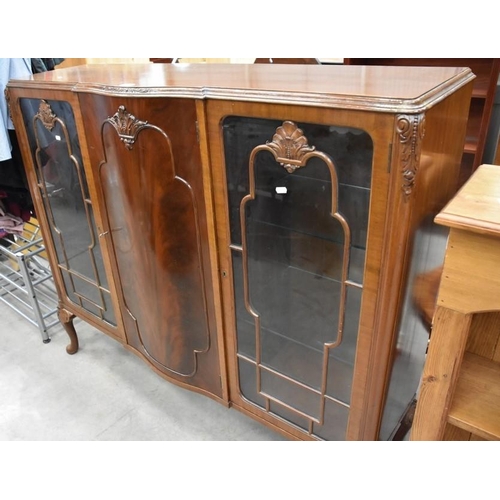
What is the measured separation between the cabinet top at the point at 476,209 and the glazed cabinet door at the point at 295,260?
4.6 inches

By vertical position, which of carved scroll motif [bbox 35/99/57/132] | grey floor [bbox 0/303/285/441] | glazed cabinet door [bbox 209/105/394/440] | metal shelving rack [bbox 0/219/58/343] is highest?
carved scroll motif [bbox 35/99/57/132]

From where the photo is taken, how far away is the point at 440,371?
2.79 feet

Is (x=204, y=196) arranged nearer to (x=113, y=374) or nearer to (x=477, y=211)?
(x=477, y=211)

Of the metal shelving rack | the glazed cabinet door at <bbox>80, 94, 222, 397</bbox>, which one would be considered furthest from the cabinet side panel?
the metal shelving rack

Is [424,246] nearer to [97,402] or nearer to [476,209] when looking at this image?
[476,209]

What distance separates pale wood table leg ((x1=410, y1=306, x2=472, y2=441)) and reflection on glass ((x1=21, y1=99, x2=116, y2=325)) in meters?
1.06

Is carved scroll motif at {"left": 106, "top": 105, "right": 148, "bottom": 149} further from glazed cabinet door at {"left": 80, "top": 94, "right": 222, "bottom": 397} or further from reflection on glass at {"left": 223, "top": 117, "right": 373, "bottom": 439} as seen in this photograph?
reflection on glass at {"left": 223, "top": 117, "right": 373, "bottom": 439}

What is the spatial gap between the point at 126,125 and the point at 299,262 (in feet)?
1.69

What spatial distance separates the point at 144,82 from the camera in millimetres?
1048

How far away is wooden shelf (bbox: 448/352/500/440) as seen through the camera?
878mm

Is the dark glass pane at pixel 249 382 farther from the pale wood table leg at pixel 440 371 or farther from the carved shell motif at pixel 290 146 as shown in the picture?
the carved shell motif at pixel 290 146

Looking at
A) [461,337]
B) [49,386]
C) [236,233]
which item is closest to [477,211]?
[461,337]

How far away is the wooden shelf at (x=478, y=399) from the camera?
2.88 feet

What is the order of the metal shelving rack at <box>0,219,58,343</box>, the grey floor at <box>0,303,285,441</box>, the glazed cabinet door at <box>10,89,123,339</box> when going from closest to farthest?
the glazed cabinet door at <box>10,89,123,339</box>, the grey floor at <box>0,303,285,441</box>, the metal shelving rack at <box>0,219,58,343</box>
